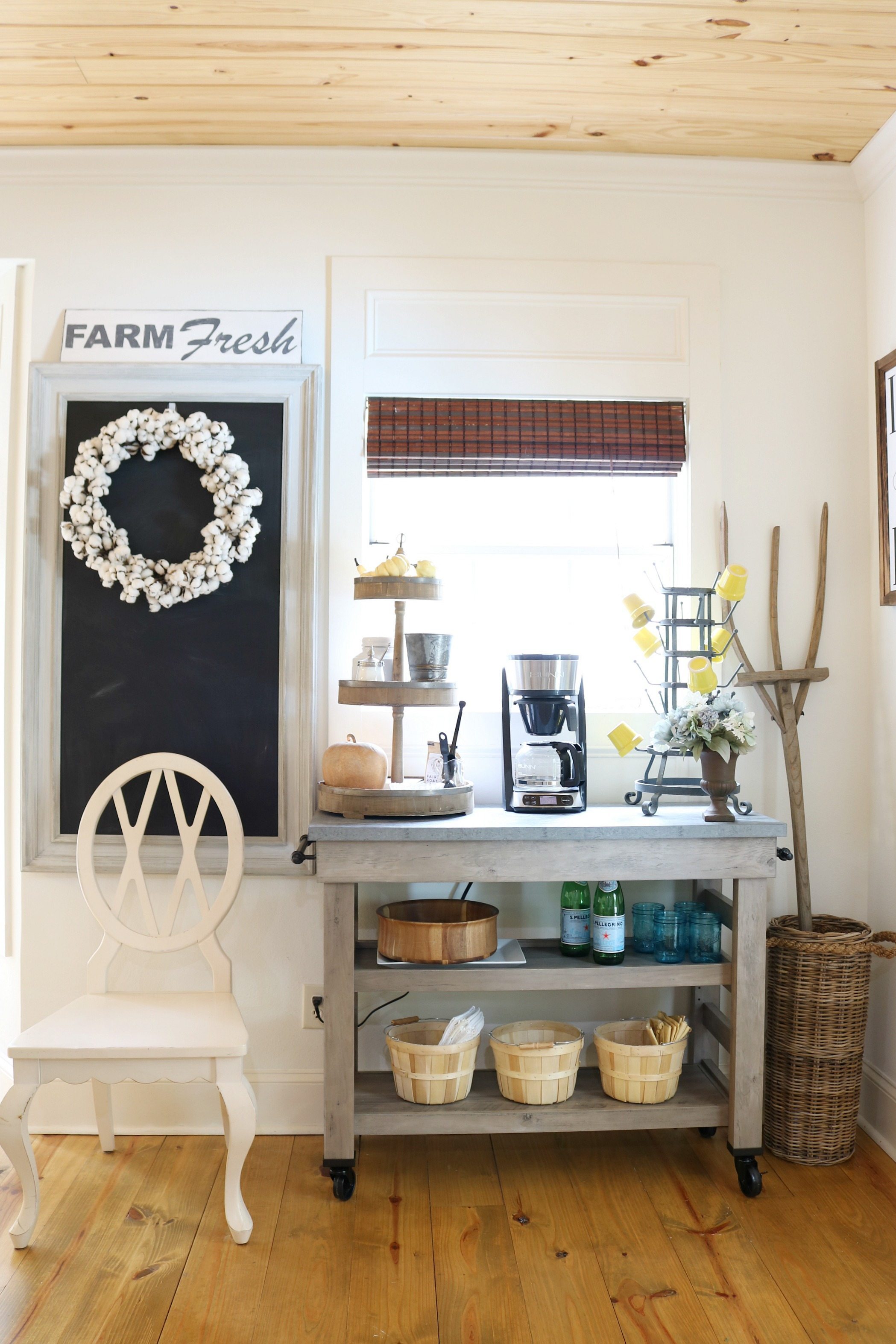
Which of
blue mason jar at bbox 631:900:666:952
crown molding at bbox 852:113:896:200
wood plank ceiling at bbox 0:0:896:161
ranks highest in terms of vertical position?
wood plank ceiling at bbox 0:0:896:161

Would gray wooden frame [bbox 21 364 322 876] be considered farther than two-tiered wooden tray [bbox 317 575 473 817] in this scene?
Yes

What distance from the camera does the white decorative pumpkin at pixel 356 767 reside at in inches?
94.7

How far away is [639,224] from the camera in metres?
2.82

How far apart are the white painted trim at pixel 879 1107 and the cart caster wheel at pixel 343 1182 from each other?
1485 mm

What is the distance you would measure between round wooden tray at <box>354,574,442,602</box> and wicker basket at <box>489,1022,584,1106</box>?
3.89 ft

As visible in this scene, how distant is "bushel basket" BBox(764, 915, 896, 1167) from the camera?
2.46 meters

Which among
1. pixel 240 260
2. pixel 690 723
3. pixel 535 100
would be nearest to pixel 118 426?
pixel 240 260

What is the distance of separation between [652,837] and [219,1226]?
140 cm

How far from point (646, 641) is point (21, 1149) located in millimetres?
1951

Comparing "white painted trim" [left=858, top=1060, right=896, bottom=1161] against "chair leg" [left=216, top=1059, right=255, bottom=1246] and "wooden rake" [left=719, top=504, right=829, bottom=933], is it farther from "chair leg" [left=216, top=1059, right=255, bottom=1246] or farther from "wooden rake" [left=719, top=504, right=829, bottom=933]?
"chair leg" [left=216, top=1059, right=255, bottom=1246]

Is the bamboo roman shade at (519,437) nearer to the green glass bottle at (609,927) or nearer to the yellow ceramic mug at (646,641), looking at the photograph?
the yellow ceramic mug at (646,641)

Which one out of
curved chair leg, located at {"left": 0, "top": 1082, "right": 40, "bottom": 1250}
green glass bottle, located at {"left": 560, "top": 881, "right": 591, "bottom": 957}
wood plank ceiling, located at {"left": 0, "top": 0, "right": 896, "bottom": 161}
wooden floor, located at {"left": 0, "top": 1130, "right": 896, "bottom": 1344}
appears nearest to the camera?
wooden floor, located at {"left": 0, "top": 1130, "right": 896, "bottom": 1344}

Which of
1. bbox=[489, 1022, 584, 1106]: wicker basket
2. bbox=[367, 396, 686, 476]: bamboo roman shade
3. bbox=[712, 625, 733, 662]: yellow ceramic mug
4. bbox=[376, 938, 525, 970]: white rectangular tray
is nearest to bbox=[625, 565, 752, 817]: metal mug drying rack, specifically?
bbox=[712, 625, 733, 662]: yellow ceramic mug

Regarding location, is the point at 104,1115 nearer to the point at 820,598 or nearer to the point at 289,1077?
the point at 289,1077
